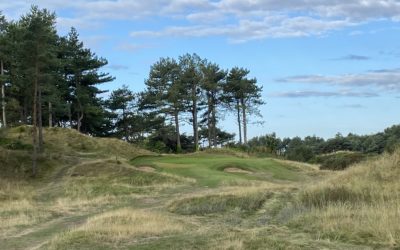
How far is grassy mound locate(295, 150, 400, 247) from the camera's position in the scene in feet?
32.7

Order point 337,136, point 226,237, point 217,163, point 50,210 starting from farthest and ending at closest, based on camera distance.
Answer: point 337,136, point 217,163, point 50,210, point 226,237

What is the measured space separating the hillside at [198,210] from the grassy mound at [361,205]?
0.09ft

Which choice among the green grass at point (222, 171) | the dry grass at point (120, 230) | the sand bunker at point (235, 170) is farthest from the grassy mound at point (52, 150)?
the dry grass at point (120, 230)

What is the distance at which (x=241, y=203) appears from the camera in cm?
1833

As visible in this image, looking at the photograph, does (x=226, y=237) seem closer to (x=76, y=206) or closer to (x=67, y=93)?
(x=76, y=206)

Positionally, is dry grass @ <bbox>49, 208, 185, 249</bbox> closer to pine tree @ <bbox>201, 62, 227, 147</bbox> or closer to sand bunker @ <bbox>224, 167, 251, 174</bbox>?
sand bunker @ <bbox>224, 167, 251, 174</bbox>

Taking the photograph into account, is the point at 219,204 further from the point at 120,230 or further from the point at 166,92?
the point at 166,92

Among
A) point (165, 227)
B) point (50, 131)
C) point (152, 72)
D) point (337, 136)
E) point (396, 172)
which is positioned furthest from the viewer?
point (337, 136)

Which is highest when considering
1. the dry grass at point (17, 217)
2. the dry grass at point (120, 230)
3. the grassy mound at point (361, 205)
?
the grassy mound at point (361, 205)

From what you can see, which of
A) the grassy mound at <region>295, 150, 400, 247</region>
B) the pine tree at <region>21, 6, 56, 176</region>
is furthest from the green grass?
the grassy mound at <region>295, 150, 400, 247</region>

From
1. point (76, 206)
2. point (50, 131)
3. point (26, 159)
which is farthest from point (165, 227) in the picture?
point (50, 131)

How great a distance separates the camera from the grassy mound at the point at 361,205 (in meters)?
9.97

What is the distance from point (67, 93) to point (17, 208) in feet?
166

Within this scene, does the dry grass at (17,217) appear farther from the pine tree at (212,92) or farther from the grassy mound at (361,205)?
the pine tree at (212,92)
